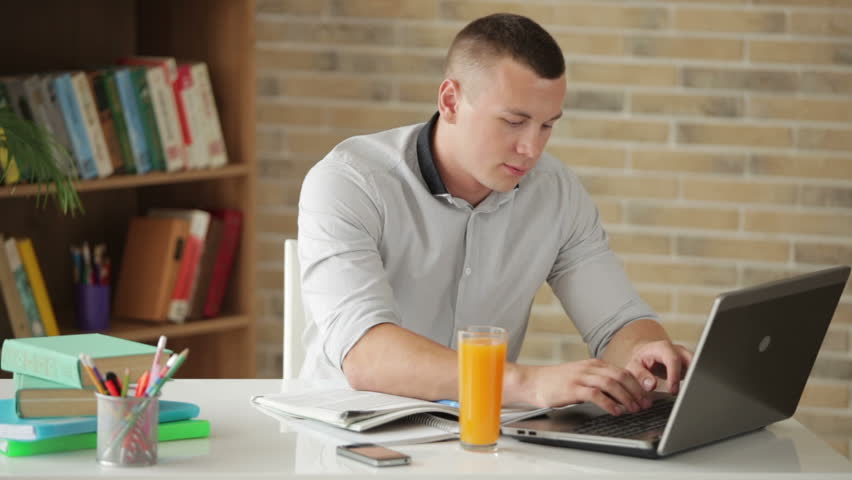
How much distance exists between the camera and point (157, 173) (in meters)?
2.99

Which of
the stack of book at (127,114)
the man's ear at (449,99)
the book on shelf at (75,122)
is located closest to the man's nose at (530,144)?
the man's ear at (449,99)

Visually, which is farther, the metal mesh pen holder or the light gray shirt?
the light gray shirt

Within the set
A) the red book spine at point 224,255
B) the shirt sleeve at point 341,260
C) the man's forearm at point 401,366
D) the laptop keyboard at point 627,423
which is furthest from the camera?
the red book spine at point 224,255

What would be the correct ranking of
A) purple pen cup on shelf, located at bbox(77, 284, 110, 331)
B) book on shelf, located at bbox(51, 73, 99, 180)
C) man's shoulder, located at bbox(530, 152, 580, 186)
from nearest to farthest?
man's shoulder, located at bbox(530, 152, 580, 186)
book on shelf, located at bbox(51, 73, 99, 180)
purple pen cup on shelf, located at bbox(77, 284, 110, 331)

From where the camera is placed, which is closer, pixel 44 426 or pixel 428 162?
pixel 44 426

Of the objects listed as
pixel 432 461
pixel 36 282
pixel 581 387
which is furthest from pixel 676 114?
pixel 432 461

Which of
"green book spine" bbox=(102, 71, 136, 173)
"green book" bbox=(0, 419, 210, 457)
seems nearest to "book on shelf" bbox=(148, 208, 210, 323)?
"green book spine" bbox=(102, 71, 136, 173)

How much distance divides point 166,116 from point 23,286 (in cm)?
56

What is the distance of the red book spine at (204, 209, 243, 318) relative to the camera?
3158mm

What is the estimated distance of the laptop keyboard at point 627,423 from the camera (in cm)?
147

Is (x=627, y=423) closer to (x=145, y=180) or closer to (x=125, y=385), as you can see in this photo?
(x=125, y=385)

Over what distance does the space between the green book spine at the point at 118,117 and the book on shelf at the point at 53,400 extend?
155 cm

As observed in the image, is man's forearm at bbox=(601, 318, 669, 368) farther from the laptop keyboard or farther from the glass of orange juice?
the glass of orange juice

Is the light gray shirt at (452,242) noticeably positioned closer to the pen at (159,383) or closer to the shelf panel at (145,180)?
the pen at (159,383)
